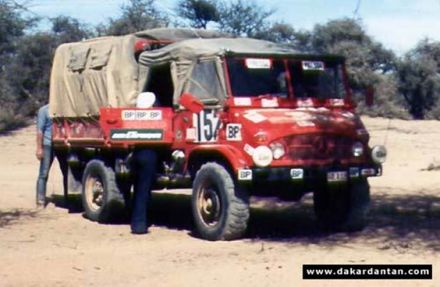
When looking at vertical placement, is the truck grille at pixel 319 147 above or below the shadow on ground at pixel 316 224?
above

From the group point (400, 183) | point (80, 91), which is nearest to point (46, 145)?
point (80, 91)

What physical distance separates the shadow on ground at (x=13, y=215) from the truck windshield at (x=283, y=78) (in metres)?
3.91

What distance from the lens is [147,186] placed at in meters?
12.8

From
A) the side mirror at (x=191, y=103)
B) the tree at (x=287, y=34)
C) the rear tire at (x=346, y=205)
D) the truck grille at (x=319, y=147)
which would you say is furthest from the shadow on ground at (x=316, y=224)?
the tree at (x=287, y=34)

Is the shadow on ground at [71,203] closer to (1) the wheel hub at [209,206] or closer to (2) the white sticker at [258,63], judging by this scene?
(1) the wheel hub at [209,206]

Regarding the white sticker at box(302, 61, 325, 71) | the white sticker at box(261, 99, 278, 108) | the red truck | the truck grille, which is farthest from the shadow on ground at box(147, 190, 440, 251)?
the white sticker at box(302, 61, 325, 71)

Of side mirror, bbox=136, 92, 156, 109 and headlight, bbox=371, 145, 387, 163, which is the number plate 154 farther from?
side mirror, bbox=136, 92, 156, 109

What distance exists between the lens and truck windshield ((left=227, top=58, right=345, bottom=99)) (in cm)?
1204

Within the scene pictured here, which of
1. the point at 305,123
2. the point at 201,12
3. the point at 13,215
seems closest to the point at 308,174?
the point at 305,123

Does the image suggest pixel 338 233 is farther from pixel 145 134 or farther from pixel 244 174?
pixel 145 134

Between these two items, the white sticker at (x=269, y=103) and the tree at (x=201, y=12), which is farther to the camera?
the tree at (x=201, y=12)

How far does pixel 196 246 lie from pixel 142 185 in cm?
172

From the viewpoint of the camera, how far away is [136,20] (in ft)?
122

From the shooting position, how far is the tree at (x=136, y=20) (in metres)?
35.9
